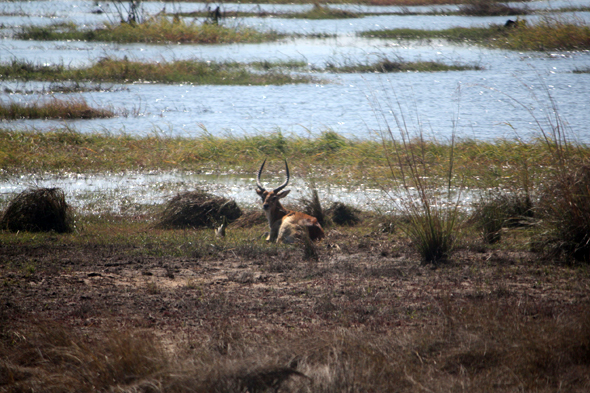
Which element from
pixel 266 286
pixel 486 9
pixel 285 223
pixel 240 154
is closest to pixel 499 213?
pixel 285 223

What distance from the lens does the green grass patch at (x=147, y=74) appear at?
1046 inches

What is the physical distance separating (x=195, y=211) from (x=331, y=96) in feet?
50.3

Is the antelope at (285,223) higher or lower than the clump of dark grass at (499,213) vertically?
lower

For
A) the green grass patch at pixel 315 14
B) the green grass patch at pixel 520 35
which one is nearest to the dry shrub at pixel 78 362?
the green grass patch at pixel 520 35

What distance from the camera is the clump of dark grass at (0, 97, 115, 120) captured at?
1975cm

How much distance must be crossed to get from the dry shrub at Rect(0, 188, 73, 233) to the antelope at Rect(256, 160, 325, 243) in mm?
3381

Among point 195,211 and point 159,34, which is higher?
point 159,34

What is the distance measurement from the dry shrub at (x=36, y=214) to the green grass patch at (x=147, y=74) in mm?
17856

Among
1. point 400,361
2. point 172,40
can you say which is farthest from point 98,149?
point 172,40

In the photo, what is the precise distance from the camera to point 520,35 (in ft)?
105

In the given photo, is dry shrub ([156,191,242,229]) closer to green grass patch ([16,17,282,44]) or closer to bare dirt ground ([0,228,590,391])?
bare dirt ground ([0,228,590,391])

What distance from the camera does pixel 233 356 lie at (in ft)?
15.1

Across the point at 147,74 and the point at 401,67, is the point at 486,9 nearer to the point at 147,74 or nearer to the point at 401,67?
the point at 401,67

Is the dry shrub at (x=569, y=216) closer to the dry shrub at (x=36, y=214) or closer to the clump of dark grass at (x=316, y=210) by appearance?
the clump of dark grass at (x=316, y=210)
